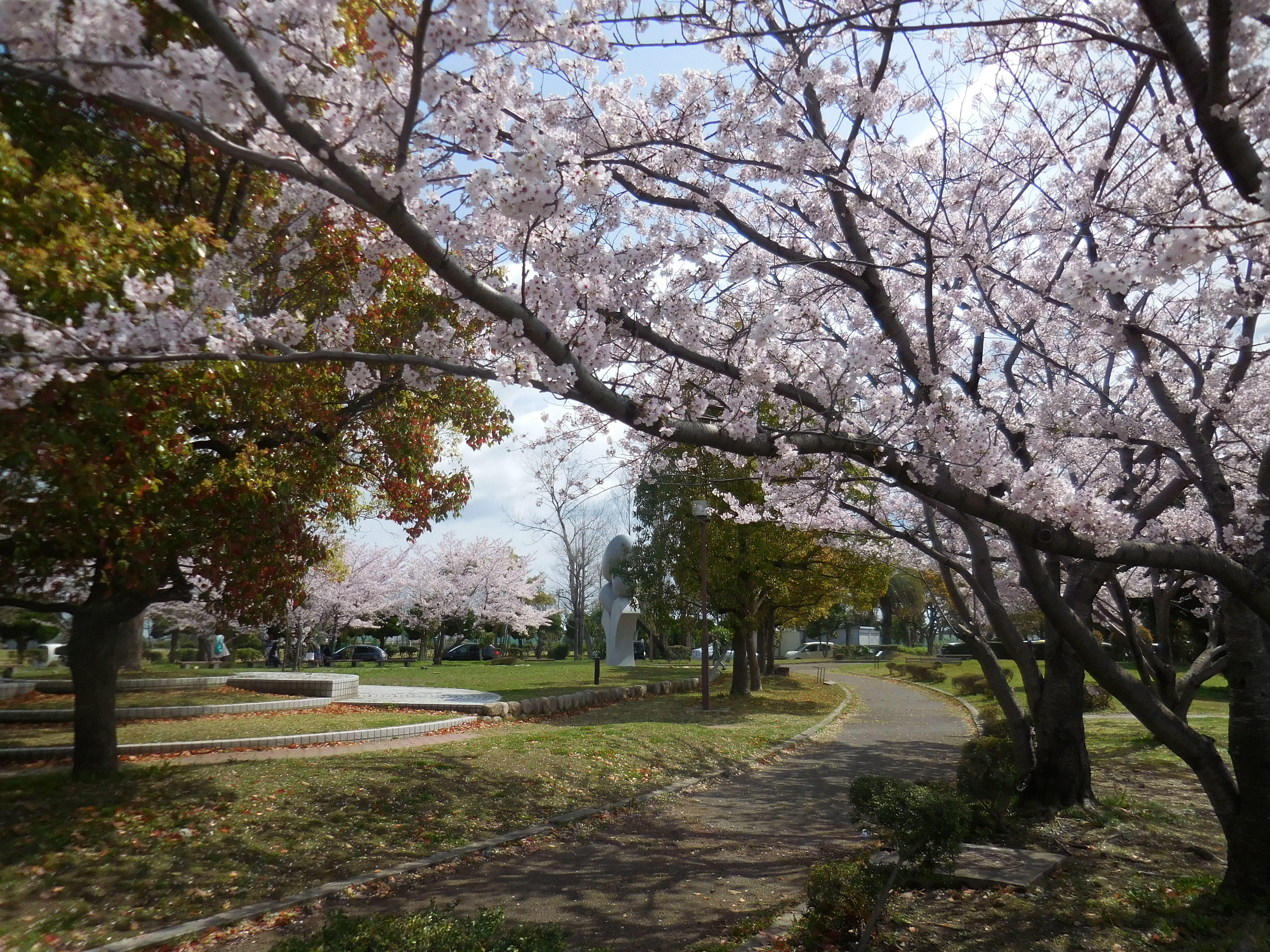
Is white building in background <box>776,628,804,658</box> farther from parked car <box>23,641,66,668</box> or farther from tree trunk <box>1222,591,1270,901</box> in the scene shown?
tree trunk <box>1222,591,1270,901</box>

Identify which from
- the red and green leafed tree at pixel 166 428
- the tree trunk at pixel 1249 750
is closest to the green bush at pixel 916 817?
the tree trunk at pixel 1249 750

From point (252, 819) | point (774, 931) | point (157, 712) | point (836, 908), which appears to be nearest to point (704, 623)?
point (157, 712)

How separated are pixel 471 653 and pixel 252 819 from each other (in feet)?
134

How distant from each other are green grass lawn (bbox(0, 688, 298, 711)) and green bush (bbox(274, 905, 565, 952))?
41.4 ft

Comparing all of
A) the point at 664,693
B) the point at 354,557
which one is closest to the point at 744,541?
the point at 664,693

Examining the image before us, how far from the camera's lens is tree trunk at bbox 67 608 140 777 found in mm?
7656

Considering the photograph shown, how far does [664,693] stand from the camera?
22766mm

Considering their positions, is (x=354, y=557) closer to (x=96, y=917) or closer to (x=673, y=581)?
(x=673, y=581)

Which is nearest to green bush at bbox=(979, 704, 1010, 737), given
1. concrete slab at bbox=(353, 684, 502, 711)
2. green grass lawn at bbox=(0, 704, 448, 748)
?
concrete slab at bbox=(353, 684, 502, 711)

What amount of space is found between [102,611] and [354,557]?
Answer: 31391 mm

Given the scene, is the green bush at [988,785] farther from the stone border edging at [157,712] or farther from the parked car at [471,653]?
the parked car at [471,653]

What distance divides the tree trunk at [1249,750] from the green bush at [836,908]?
2676 millimetres

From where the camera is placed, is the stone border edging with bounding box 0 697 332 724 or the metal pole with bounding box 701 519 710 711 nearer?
the stone border edging with bounding box 0 697 332 724

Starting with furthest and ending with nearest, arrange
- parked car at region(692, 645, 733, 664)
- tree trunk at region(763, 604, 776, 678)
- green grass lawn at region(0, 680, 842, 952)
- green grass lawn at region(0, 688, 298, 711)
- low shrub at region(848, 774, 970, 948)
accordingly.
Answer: parked car at region(692, 645, 733, 664) → tree trunk at region(763, 604, 776, 678) → green grass lawn at region(0, 688, 298, 711) → low shrub at region(848, 774, 970, 948) → green grass lawn at region(0, 680, 842, 952)
